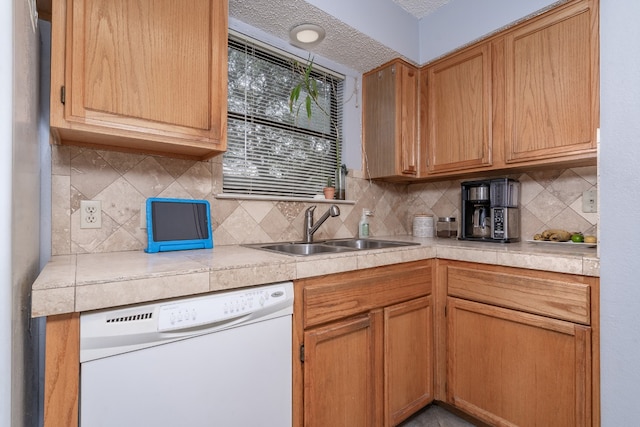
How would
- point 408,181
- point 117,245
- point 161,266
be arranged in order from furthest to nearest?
point 408,181
point 117,245
point 161,266

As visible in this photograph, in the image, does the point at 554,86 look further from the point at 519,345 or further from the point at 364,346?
the point at 364,346

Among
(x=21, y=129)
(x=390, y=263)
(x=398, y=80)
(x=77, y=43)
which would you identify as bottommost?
(x=390, y=263)

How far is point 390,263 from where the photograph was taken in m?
1.54

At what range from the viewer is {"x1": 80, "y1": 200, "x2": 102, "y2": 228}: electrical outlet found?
1.32 m

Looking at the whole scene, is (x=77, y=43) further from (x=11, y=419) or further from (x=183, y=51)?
(x=11, y=419)

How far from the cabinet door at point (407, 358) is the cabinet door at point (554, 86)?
1023mm

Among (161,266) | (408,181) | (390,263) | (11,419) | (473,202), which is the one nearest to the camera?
(11,419)

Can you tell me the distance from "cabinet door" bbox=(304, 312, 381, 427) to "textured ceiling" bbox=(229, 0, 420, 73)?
1540mm

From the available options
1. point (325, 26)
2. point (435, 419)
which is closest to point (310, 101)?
point (325, 26)

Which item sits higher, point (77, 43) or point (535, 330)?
point (77, 43)

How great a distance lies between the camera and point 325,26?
1.80 metres

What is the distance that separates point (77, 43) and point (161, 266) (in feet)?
2.56

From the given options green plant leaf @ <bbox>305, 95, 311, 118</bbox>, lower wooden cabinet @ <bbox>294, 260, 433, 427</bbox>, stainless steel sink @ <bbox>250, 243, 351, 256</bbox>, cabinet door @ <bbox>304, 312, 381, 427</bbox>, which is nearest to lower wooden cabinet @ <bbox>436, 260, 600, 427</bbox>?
lower wooden cabinet @ <bbox>294, 260, 433, 427</bbox>

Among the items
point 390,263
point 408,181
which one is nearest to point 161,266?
point 390,263
